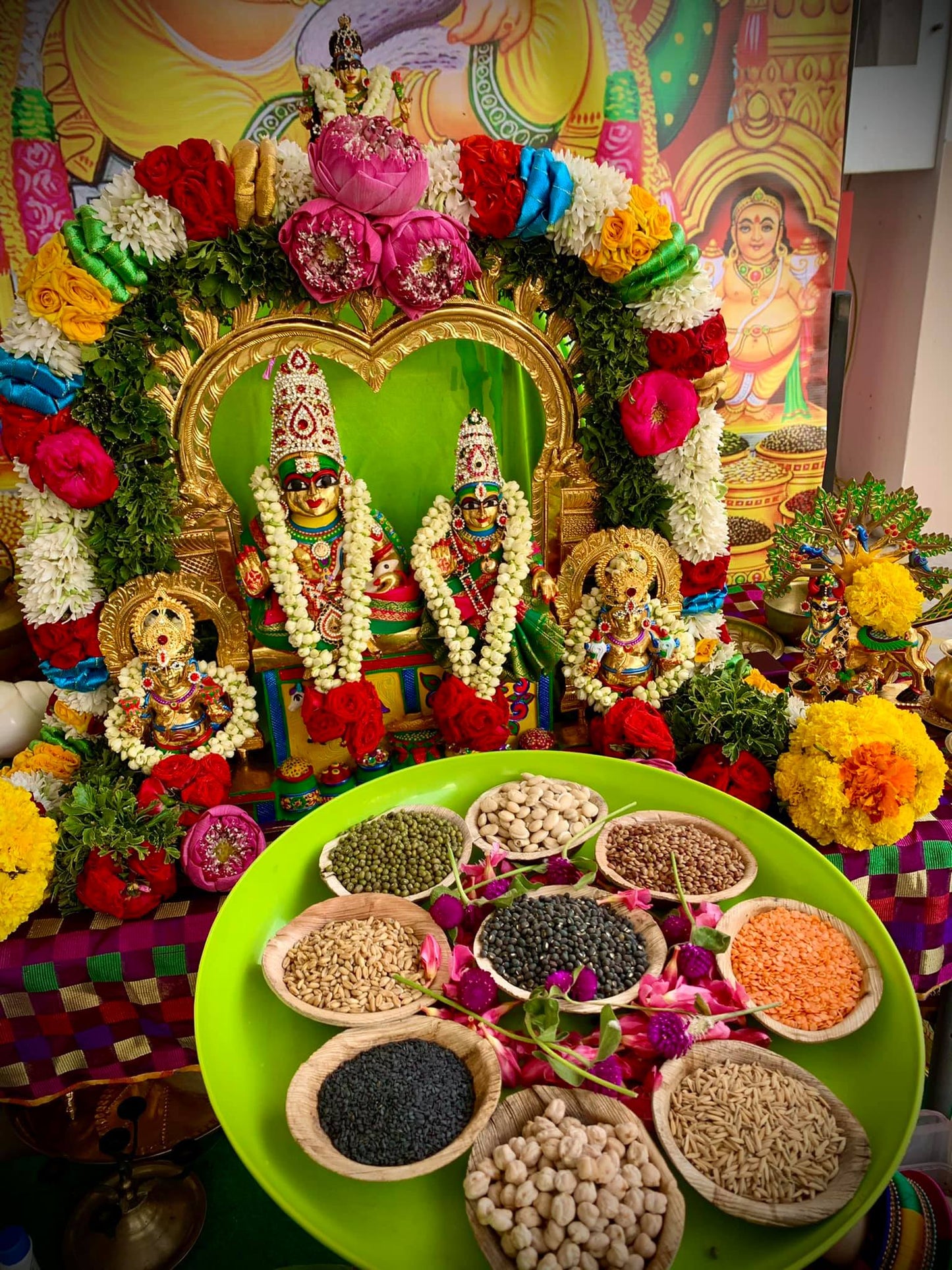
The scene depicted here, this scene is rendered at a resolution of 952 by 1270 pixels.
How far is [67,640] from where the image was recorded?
2.28 meters

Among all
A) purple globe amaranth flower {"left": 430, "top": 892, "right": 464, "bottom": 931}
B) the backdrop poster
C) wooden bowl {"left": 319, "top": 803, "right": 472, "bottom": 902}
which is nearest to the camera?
purple globe amaranth flower {"left": 430, "top": 892, "right": 464, "bottom": 931}

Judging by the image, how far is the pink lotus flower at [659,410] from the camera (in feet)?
7.52

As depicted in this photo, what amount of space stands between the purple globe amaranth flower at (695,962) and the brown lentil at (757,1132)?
0.17m

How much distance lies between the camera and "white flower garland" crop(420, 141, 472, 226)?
209 cm

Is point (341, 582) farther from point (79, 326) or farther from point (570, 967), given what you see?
point (570, 967)

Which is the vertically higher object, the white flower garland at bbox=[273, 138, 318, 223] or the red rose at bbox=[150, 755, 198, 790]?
the white flower garland at bbox=[273, 138, 318, 223]

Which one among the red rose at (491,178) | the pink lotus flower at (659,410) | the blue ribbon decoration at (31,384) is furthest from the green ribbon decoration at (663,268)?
the blue ribbon decoration at (31,384)

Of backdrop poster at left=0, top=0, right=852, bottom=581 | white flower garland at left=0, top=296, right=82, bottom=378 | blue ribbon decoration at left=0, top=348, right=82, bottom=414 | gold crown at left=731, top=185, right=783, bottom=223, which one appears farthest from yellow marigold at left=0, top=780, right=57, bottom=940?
gold crown at left=731, top=185, right=783, bottom=223

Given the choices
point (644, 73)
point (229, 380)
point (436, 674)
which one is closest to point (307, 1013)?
point (436, 674)

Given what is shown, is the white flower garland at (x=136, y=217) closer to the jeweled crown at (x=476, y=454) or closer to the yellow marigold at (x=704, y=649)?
the jeweled crown at (x=476, y=454)

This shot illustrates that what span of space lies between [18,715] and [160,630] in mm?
629

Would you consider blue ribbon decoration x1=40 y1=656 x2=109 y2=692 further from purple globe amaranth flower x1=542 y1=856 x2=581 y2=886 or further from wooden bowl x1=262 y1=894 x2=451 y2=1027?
purple globe amaranth flower x1=542 y1=856 x2=581 y2=886

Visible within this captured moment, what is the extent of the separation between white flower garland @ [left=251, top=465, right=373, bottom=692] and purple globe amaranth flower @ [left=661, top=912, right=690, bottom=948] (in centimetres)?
115

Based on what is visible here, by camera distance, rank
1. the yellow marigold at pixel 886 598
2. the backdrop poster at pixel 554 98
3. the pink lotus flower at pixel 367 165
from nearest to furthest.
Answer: the pink lotus flower at pixel 367 165
the yellow marigold at pixel 886 598
the backdrop poster at pixel 554 98
